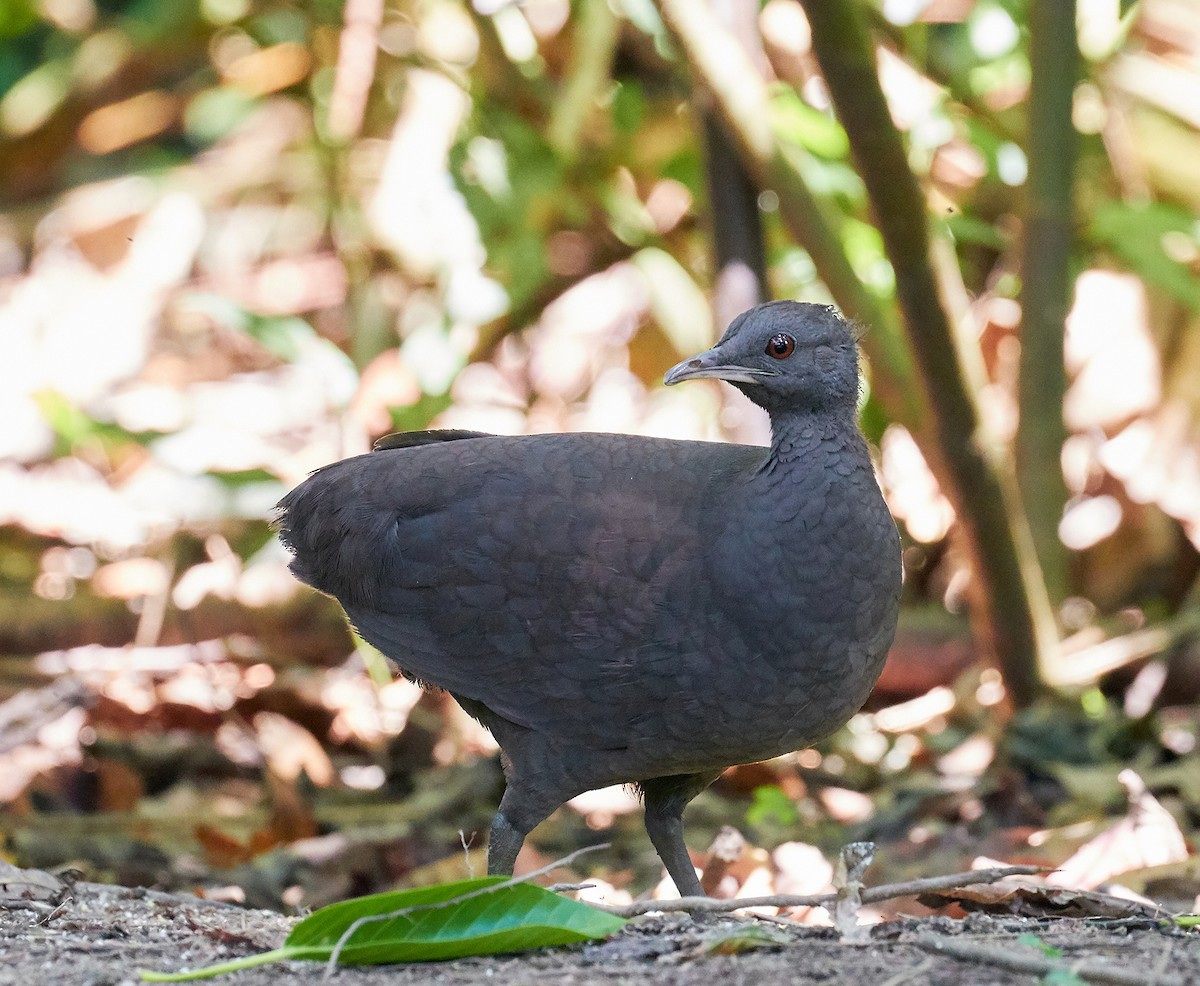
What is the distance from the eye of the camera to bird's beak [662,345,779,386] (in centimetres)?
330

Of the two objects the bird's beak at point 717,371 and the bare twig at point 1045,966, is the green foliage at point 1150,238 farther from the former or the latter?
the bare twig at point 1045,966

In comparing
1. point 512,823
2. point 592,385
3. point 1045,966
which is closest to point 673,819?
point 512,823

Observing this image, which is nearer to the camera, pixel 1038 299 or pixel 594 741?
pixel 594 741

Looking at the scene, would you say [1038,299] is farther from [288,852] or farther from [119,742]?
[119,742]

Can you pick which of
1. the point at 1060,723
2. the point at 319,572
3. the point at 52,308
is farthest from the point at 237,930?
the point at 52,308

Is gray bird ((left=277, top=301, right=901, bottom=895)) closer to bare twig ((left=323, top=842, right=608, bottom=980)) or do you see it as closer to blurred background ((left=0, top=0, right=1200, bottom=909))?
bare twig ((left=323, top=842, right=608, bottom=980))

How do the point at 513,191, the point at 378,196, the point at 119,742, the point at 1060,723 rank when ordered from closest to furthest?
1. the point at 1060,723
2. the point at 119,742
3. the point at 513,191
4. the point at 378,196

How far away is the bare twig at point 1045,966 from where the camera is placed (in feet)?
7.29

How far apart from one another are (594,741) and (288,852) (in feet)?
5.52

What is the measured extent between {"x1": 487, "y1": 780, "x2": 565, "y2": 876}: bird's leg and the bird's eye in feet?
3.66

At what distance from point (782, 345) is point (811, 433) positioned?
21 cm

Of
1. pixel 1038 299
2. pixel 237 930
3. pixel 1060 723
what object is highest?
pixel 1038 299

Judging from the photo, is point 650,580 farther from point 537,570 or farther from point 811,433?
point 811,433

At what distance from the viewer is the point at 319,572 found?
3.68 metres
